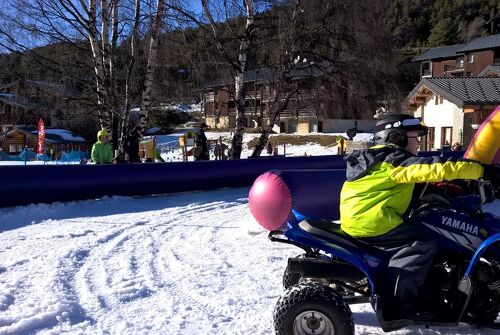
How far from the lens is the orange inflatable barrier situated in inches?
223

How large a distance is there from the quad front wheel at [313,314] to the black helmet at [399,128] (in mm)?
1181

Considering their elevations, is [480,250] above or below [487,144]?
below

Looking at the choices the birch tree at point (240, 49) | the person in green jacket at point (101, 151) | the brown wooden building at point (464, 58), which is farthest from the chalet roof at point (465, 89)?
the person in green jacket at point (101, 151)

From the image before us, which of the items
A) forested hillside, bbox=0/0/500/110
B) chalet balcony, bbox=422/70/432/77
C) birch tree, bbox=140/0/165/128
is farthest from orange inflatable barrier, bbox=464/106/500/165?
chalet balcony, bbox=422/70/432/77

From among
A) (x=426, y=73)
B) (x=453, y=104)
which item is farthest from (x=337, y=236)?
(x=426, y=73)

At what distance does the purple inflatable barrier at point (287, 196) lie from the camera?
7.56 m

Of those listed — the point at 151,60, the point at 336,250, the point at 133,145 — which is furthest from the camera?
the point at 133,145

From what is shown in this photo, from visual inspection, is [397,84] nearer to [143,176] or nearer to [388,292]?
[143,176]

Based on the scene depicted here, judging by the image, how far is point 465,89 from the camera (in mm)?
31188

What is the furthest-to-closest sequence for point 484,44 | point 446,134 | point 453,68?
point 453,68 → point 484,44 → point 446,134

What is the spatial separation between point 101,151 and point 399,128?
1044 cm

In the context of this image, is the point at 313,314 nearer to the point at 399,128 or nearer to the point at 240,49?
the point at 399,128

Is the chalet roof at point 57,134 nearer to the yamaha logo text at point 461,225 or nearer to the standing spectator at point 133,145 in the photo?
the standing spectator at point 133,145

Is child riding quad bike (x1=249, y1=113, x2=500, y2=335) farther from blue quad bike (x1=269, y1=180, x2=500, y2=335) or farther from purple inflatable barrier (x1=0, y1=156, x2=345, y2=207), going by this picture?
purple inflatable barrier (x1=0, y1=156, x2=345, y2=207)
